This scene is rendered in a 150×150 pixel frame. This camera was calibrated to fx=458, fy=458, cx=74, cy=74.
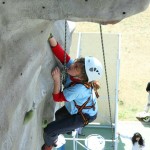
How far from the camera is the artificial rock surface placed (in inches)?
156

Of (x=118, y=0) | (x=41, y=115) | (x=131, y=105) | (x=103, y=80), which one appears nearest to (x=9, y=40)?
(x=118, y=0)

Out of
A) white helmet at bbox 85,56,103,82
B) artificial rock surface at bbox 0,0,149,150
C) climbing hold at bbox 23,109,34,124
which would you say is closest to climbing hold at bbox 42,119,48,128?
artificial rock surface at bbox 0,0,149,150

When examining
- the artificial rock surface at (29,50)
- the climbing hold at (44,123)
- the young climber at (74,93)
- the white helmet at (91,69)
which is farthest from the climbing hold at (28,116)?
the climbing hold at (44,123)

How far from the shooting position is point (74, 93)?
606cm

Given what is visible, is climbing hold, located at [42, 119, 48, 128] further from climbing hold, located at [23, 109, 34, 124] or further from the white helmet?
the white helmet

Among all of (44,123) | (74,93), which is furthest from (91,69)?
(44,123)

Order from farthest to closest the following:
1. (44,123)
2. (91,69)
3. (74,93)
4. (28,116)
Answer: (44,123) < (74,93) < (91,69) < (28,116)

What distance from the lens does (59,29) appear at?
650 centimetres

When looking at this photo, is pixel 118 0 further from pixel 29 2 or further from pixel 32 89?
pixel 32 89

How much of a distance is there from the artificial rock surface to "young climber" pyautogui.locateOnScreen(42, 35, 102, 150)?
174 mm

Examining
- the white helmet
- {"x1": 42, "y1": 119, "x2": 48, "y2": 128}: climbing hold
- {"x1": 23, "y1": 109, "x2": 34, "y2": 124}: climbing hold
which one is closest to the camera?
{"x1": 23, "y1": 109, "x2": 34, "y2": 124}: climbing hold

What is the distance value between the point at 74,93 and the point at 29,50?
1427mm

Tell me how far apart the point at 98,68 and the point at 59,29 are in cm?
95

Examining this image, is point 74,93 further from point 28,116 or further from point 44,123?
point 44,123
